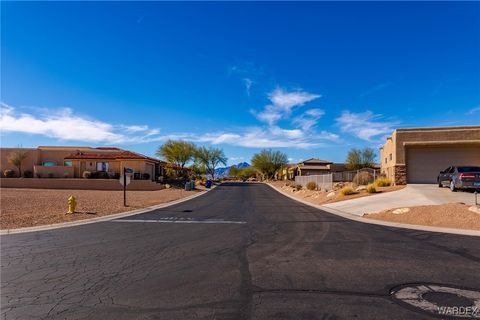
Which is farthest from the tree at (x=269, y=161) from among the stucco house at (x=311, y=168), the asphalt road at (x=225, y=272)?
the asphalt road at (x=225, y=272)

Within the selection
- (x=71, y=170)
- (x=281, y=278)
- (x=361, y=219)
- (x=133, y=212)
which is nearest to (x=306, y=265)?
(x=281, y=278)

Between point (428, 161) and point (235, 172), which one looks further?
point (235, 172)

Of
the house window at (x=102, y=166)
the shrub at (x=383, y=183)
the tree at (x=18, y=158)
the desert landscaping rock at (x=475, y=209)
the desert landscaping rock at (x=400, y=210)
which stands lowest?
the desert landscaping rock at (x=400, y=210)

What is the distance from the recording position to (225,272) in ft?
23.2

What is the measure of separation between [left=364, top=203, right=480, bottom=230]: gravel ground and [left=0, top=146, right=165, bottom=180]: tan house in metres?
35.4

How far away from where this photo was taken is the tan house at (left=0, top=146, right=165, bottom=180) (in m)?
45.2

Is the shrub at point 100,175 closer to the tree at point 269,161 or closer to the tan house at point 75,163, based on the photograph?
the tan house at point 75,163

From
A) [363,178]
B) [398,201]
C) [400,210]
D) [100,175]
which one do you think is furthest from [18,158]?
[400,210]

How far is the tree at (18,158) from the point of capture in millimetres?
46375

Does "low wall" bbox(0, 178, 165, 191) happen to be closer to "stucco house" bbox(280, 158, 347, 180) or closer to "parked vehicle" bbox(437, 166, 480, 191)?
"parked vehicle" bbox(437, 166, 480, 191)

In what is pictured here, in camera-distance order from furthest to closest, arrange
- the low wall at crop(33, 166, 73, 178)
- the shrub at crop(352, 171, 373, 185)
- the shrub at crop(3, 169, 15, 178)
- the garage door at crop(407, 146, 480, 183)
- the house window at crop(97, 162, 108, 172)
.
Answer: the house window at crop(97, 162, 108, 172), the shrub at crop(3, 169, 15, 178), the low wall at crop(33, 166, 73, 178), the shrub at crop(352, 171, 373, 185), the garage door at crop(407, 146, 480, 183)

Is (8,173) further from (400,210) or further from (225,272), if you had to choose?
(225,272)

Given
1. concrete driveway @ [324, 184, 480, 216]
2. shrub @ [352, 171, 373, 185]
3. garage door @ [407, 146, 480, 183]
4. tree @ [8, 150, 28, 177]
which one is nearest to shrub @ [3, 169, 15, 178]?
tree @ [8, 150, 28, 177]

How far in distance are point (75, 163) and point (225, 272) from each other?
1734 inches
